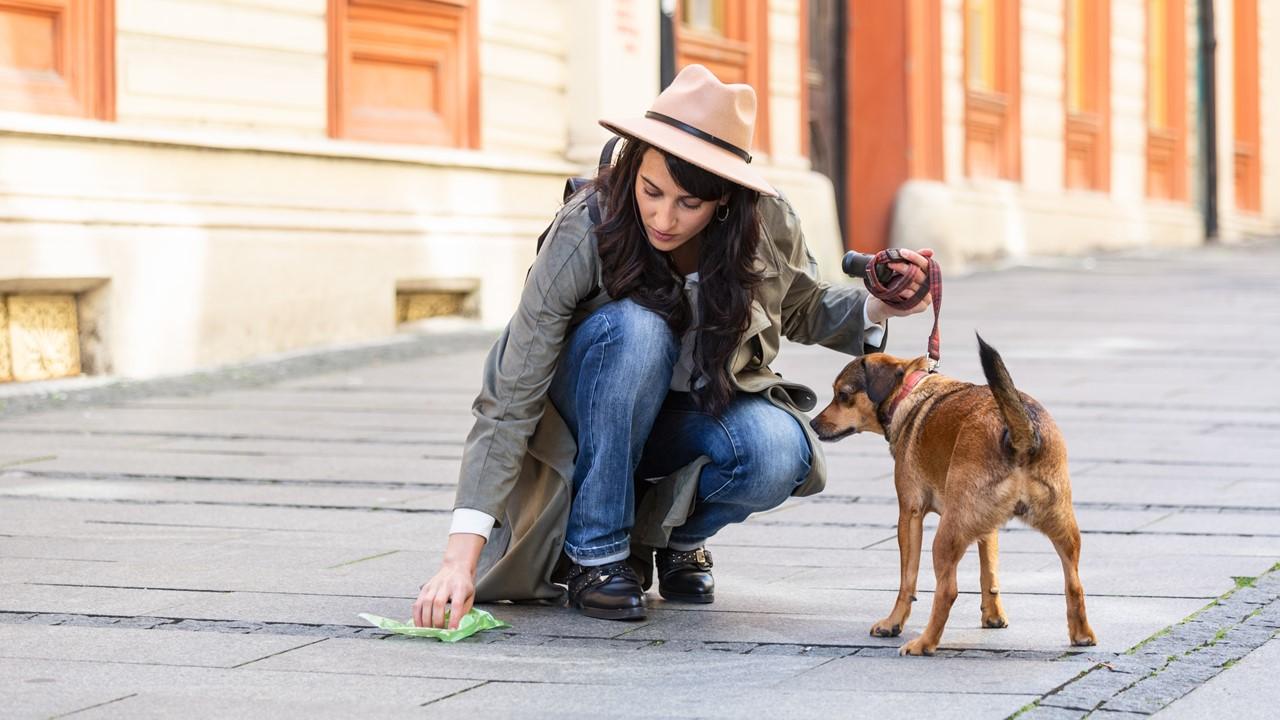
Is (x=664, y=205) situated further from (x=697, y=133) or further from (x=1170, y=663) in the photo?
(x=1170, y=663)

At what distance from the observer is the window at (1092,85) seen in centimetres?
2223

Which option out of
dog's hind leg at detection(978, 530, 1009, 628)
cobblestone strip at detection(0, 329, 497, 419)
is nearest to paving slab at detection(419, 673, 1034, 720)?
dog's hind leg at detection(978, 530, 1009, 628)

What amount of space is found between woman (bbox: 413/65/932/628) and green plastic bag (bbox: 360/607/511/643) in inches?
4.0

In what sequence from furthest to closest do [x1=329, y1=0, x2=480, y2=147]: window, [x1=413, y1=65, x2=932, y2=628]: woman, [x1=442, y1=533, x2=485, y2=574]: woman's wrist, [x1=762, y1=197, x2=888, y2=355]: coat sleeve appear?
1. [x1=329, y1=0, x2=480, y2=147]: window
2. [x1=762, y1=197, x2=888, y2=355]: coat sleeve
3. [x1=413, y1=65, x2=932, y2=628]: woman
4. [x1=442, y1=533, x2=485, y2=574]: woman's wrist

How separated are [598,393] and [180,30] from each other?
19.8 ft

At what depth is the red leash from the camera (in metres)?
4.18

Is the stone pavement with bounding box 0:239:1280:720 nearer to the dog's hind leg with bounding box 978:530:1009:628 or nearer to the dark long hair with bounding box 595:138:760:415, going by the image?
the dog's hind leg with bounding box 978:530:1009:628

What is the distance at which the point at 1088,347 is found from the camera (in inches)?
448

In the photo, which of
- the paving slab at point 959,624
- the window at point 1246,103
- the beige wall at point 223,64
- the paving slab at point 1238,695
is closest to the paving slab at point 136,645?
the paving slab at point 959,624

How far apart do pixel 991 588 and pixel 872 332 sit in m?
0.69

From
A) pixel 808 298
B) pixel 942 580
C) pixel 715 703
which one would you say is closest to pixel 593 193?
pixel 808 298

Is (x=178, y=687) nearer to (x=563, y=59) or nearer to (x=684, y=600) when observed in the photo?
(x=684, y=600)

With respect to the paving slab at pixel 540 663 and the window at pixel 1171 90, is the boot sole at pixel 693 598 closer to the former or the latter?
the paving slab at pixel 540 663

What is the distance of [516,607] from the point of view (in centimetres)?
454
